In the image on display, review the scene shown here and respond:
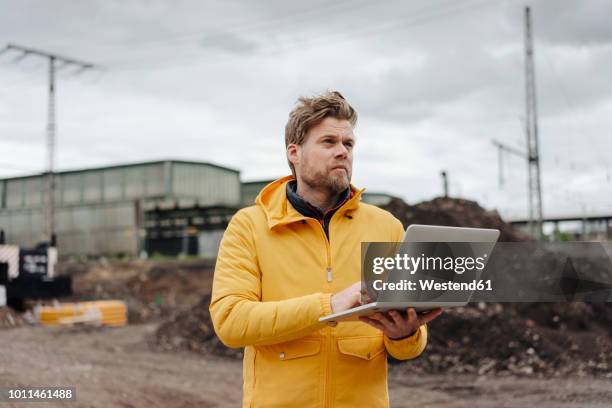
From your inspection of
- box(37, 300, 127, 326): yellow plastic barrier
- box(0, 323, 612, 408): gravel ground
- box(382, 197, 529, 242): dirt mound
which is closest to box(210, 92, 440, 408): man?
box(0, 323, 612, 408): gravel ground

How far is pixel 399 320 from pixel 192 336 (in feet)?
44.8

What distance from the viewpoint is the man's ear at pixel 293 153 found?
2626mm

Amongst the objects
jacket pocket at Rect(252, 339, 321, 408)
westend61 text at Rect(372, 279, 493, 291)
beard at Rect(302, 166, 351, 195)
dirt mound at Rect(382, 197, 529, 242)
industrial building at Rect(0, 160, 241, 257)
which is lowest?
jacket pocket at Rect(252, 339, 321, 408)

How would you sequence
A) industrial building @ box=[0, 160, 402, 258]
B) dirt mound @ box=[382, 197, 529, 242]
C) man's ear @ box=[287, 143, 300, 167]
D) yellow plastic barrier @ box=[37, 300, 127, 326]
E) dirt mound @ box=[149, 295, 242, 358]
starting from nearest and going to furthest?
man's ear @ box=[287, 143, 300, 167] → dirt mound @ box=[149, 295, 242, 358] → dirt mound @ box=[382, 197, 529, 242] → yellow plastic barrier @ box=[37, 300, 127, 326] → industrial building @ box=[0, 160, 402, 258]

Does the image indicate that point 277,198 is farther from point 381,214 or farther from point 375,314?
point 375,314

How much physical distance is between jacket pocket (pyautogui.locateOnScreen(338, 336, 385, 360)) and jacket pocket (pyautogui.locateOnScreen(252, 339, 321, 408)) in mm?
90

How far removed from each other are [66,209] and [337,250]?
44.1 m

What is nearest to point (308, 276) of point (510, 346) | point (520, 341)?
point (510, 346)

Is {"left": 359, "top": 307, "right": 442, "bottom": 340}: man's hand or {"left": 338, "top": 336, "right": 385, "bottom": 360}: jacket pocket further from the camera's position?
{"left": 338, "top": 336, "right": 385, "bottom": 360}: jacket pocket

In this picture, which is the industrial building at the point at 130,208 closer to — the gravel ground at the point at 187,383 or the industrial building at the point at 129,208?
the industrial building at the point at 129,208

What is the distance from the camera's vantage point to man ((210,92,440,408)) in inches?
94.8

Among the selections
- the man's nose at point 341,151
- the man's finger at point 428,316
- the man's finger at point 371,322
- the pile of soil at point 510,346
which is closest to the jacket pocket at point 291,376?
the man's finger at point 371,322

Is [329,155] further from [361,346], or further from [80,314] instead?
[80,314]

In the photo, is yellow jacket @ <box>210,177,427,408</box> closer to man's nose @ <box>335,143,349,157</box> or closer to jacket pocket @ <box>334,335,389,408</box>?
jacket pocket @ <box>334,335,389,408</box>
